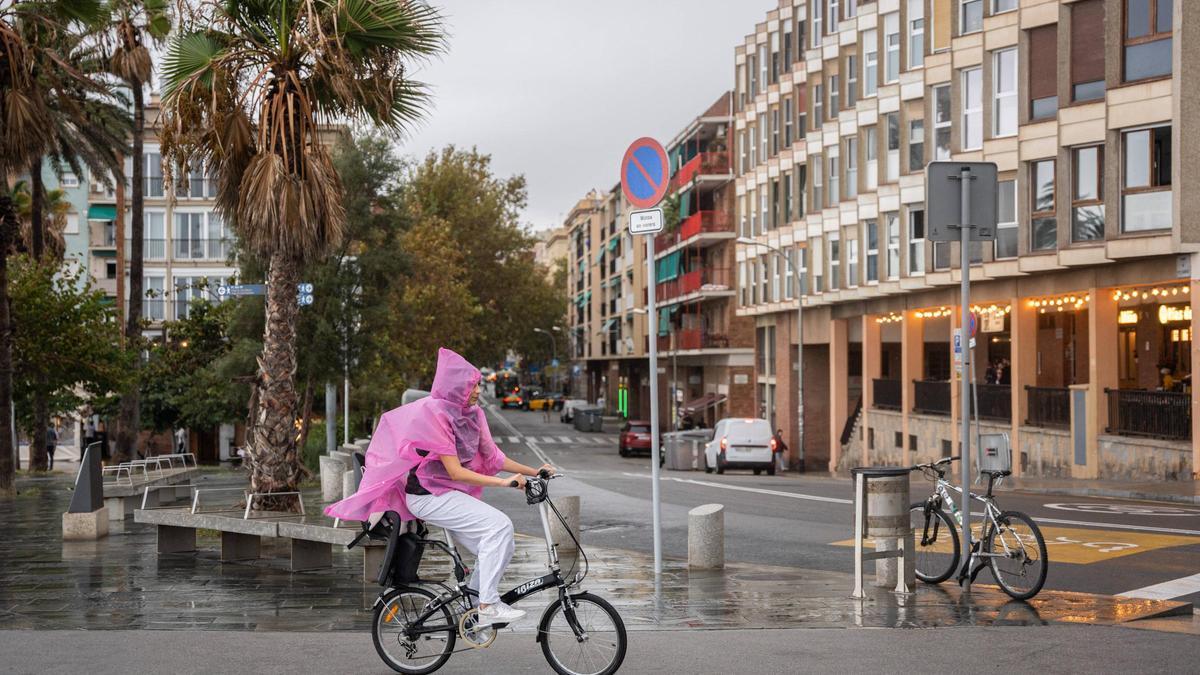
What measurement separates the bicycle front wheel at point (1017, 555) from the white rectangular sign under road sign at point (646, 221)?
12.8ft

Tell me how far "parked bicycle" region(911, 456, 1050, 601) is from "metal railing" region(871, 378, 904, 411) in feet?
107

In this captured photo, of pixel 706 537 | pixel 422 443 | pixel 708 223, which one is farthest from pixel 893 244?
pixel 422 443

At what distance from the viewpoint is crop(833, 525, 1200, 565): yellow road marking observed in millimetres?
13828

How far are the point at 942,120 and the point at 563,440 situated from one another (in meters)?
40.1

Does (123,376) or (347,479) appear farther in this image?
(123,376)

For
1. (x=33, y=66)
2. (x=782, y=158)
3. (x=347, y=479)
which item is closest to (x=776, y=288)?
(x=782, y=158)

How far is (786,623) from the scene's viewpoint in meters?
9.70

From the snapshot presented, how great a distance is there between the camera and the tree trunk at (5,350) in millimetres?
24094

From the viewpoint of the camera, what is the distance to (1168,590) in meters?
11.4

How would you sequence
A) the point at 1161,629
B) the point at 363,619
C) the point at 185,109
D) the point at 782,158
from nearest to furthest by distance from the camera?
the point at 1161,629
the point at 363,619
the point at 185,109
the point at 782,158

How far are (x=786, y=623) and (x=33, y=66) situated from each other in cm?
1870

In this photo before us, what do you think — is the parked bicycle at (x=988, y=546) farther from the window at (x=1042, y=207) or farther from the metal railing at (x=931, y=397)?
the metal railing at (x=931, y=397)

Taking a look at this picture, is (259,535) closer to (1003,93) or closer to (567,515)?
(567,515)

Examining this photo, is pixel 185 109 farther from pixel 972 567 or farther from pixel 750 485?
pixel 750 485
